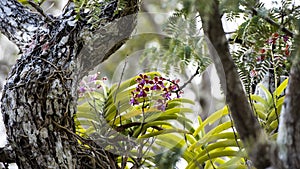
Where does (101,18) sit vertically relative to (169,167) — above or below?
above

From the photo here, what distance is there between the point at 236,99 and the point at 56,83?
0.47 meters

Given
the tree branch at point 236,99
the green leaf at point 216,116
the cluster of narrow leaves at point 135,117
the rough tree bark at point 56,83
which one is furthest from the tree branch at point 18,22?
the tree branch at point 236,99

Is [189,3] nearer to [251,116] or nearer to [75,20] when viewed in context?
[251,116]

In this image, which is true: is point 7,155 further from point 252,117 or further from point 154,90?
point 252,117

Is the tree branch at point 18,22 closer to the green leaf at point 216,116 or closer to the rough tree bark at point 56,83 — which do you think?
the rough tree bark at point 56,83

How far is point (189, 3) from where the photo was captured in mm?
363

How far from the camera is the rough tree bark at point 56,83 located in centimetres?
79

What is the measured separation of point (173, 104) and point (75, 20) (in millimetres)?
361

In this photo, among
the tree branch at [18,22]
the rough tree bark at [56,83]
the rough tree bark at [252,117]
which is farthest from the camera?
the tree branch at [18,22]

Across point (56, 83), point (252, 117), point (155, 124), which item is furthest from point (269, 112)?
point (252, 117)

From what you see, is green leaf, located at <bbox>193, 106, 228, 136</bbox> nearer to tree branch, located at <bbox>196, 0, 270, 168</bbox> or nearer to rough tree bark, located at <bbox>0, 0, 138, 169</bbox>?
rough tree bark, located at <bbox>0, 0, 138, 169</bbox>

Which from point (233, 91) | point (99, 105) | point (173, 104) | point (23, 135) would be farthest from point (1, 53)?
point (233, 91)

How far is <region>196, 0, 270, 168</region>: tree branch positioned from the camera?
39cm

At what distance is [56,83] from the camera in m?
0.80
